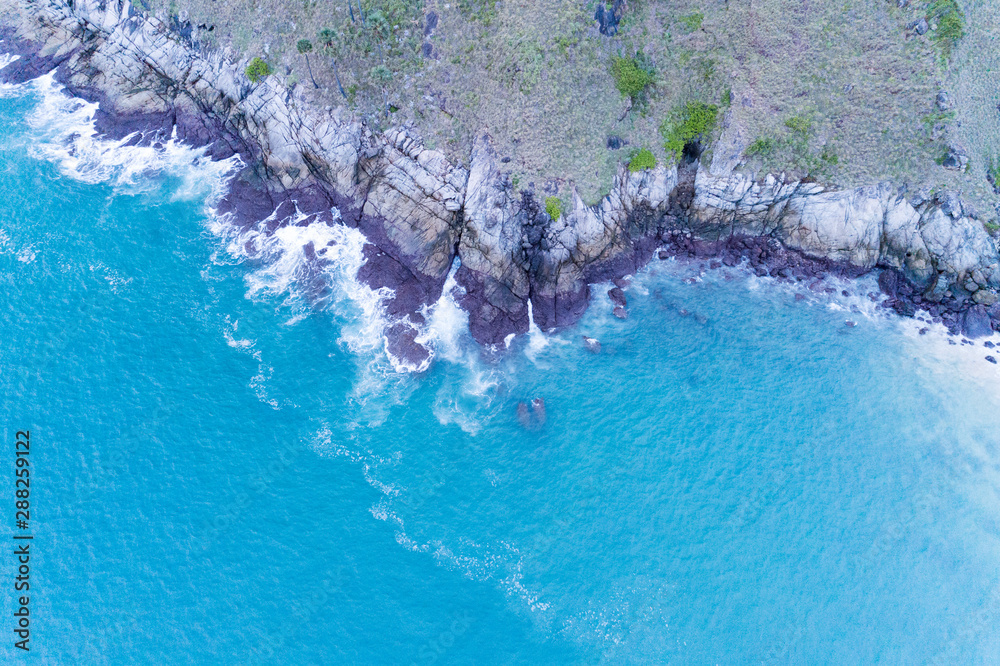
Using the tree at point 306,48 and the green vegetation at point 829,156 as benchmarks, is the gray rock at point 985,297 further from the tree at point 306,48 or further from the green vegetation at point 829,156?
the tree at point 306,48

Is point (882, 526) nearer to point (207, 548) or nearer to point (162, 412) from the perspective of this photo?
point (207, 548)

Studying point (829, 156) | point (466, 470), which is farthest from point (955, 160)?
point (466, 470)

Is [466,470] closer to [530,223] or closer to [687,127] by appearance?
[530,223]

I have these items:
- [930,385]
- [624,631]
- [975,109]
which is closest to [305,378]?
[624,631]

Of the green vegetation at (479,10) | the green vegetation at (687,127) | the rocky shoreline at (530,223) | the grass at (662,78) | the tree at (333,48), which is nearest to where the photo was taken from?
the rocky shoreline at (530,223)

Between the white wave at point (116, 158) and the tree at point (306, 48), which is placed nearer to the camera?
the tree at point (306, 48)

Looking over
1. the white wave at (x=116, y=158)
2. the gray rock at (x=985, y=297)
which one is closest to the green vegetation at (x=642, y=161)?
the gray rock at (x=985, y=297)
